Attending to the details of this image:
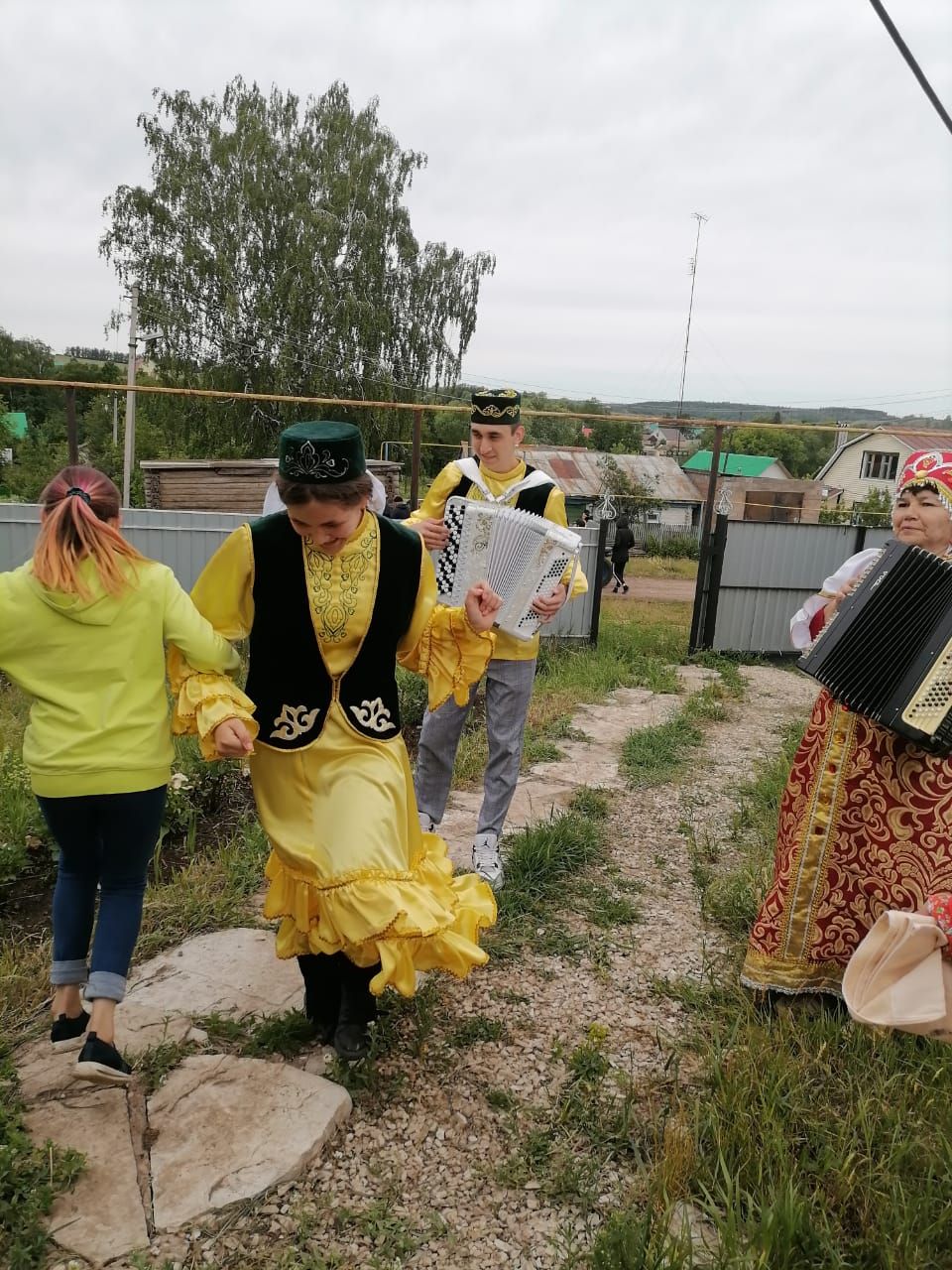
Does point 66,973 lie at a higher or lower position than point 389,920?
lower

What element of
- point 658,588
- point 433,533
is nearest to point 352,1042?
point 433,533

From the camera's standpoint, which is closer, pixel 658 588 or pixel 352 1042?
pixel 352 1042

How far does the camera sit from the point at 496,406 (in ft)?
12.6

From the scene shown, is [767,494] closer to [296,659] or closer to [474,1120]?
[296,659]

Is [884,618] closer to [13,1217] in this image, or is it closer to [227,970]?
[227,970]

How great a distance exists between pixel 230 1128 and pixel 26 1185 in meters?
0.49

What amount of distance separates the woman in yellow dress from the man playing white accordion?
40.7 inches

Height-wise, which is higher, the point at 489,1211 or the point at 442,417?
the point at 442,417

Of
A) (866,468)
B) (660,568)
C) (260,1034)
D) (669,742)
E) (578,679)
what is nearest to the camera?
(260,1034)

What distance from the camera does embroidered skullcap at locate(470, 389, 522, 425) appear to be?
3842mm

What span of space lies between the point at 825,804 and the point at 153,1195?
2.15m

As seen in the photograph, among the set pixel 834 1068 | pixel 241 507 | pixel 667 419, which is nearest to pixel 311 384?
pixel 241 507

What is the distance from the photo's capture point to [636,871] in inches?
166

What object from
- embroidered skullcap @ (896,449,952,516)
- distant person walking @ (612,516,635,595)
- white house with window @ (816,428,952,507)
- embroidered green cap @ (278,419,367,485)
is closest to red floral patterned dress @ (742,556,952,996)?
embroidered skullcap @ (896,449,952,516)
